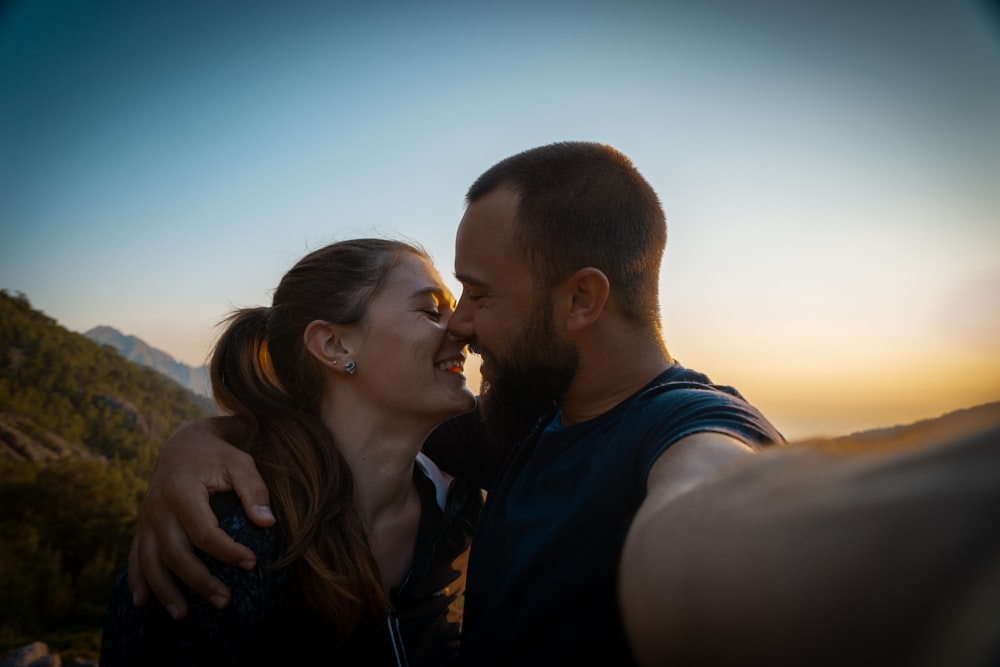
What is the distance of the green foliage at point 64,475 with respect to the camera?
1830 cm

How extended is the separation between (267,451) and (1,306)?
3496cm

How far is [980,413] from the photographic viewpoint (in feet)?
2.31

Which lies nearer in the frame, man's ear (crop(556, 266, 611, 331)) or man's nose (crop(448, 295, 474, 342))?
man's ear (crop(556, 266, 611, 331))

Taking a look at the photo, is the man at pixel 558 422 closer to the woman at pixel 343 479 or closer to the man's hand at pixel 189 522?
the man's hand at pixel 189 522

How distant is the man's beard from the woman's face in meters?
0.35

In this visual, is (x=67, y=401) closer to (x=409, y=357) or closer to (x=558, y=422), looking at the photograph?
(x=409, y=357)

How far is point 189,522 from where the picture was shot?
2.32 m

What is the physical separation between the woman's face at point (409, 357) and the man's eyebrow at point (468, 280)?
0.49 metres

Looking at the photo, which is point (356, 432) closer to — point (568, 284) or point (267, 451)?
point (267, 451)

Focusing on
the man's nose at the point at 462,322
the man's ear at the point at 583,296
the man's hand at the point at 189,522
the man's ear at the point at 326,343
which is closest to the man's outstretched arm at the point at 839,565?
the man's ear at the point at 583,296

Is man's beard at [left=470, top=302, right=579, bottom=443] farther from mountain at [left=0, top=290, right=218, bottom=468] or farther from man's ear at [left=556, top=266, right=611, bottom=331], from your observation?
mountain at [left=0, top=290, right=218, bottom=468]

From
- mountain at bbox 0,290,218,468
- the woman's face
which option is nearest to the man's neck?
the woman's face

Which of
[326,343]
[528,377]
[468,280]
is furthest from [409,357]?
[528,377]

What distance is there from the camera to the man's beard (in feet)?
8.61
